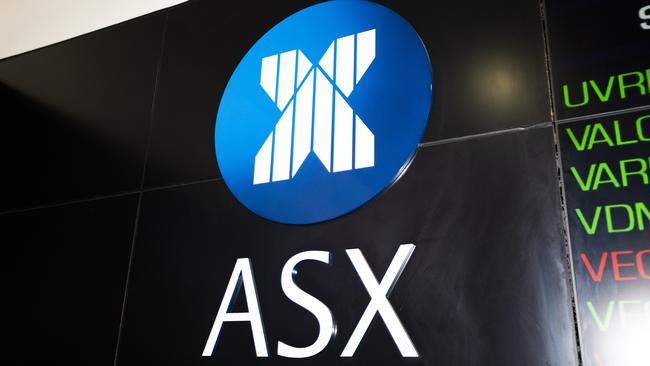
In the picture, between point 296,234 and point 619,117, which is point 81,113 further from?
point 619,117

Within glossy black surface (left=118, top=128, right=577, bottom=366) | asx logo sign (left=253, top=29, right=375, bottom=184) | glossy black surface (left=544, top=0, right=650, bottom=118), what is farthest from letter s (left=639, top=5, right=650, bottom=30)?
asx logo sign (left=253, top=29, right=375, bottom=184)

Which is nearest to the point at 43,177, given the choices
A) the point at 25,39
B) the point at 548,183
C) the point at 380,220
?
the point at 25,39

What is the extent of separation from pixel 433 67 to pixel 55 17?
2.28 m

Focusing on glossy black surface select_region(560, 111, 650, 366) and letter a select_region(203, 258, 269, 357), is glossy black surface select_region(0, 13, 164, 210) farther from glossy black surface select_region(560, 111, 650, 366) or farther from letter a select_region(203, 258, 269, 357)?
glossy black surface select_region(560, 111, 650, 366)

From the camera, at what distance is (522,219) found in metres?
1.64

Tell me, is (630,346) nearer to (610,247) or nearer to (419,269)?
(610,247)

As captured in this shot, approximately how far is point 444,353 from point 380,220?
1.53 feet

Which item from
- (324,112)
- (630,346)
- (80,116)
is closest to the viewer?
(630,346)

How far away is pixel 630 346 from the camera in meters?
1.40

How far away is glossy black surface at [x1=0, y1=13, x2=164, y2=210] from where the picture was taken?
101 inches

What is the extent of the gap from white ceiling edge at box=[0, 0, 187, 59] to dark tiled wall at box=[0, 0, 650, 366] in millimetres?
79

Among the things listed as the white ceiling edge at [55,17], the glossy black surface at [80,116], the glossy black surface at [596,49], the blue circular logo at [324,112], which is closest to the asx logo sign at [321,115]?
the blue circular logo at [324,112]

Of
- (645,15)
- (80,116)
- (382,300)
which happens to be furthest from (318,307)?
(80,116)

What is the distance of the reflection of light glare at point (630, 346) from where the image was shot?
4.57 feet
